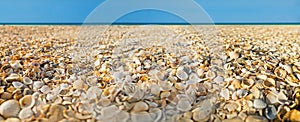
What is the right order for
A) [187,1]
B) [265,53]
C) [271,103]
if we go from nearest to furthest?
[271,103]
[187,1]
[265,53]

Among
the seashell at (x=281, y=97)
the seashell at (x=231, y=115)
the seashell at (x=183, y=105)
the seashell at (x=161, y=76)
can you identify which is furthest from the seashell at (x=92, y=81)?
the seashell at (x=281, y=97)

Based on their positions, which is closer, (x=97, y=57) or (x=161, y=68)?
(x=161, y=68)

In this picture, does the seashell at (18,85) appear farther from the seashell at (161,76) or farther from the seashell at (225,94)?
the seashell at (225,94)

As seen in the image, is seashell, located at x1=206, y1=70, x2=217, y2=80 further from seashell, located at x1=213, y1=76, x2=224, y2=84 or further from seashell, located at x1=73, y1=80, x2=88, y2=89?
seashell, located at x1=73, y1=80, x2=88, y2=89

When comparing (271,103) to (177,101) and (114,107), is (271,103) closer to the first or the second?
(177,101)

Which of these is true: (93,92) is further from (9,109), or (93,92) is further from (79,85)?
(9,109)

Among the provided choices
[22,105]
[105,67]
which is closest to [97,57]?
[105,67]
